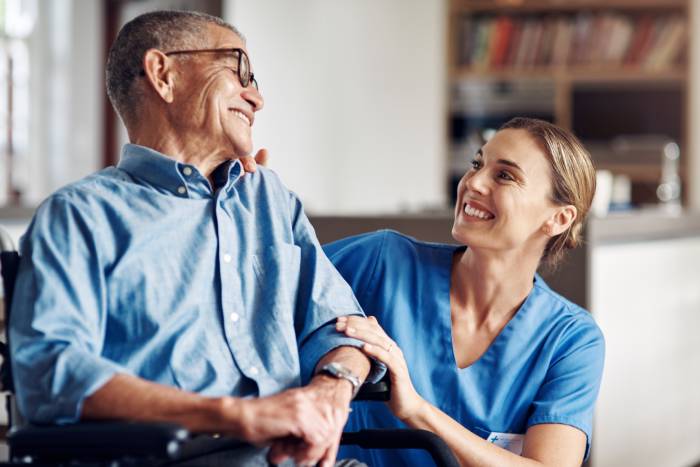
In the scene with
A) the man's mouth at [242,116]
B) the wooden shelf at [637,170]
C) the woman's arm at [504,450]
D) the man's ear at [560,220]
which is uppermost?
the man's mouth at [242,116]

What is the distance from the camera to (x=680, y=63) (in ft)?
20.8

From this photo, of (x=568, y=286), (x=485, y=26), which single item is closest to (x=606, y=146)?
(x=485, y=26)

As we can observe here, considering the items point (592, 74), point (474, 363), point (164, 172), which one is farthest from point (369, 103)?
point (164, 172)

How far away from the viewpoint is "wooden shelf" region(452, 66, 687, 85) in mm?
6309

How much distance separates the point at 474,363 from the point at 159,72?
75 centimetres

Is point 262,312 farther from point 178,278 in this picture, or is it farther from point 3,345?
point 3,345

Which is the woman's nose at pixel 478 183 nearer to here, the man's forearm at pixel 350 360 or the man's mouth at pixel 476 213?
the man's mouth at pixel 476 213

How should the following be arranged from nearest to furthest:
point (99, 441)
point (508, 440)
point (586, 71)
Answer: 1. point (99, 441)
2. point (508, 440)
3. point (586, 71)

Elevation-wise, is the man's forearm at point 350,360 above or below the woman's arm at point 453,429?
above

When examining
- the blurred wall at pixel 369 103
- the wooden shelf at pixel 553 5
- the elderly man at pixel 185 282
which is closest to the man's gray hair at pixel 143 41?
the elderly man at pixel 185 282

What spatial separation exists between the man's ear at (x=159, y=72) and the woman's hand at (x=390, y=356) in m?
0.46

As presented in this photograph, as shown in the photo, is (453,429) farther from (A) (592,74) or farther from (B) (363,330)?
(A) (592,74)

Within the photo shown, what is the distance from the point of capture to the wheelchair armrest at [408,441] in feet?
4.90

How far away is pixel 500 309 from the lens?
6.25 ft
